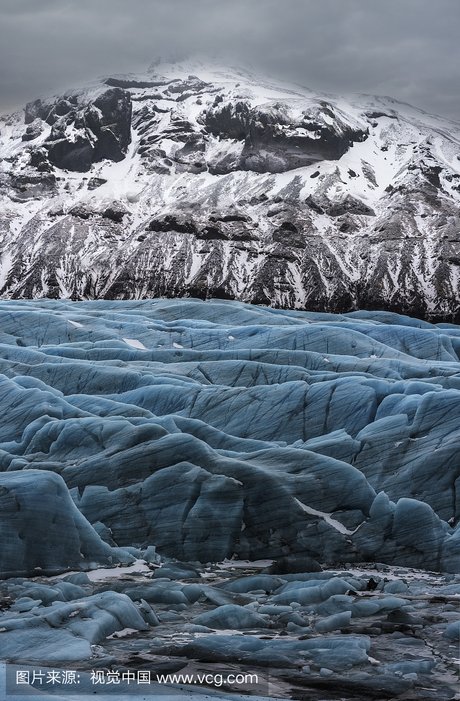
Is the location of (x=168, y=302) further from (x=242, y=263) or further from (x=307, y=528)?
(x=242, y=263)

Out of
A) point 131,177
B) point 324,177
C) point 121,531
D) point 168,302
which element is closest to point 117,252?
point 131,177

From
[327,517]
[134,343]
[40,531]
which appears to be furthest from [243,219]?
[40,531]

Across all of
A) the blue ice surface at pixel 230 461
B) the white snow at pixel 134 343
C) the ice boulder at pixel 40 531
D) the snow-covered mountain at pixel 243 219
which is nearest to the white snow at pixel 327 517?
the blue ice surface at pixel 230 461

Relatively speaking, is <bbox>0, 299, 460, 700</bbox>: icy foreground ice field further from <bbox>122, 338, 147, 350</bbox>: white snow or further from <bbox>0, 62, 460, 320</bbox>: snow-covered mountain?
<bbox>0, 62, 460, 320</bbox>: snow-covered mountain

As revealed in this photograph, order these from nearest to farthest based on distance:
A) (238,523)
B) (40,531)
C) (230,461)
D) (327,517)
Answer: (40,531) < (238,523) < (327,517) < (230,461)

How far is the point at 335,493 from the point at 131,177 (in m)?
180

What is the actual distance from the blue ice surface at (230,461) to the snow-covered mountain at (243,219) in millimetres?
118884

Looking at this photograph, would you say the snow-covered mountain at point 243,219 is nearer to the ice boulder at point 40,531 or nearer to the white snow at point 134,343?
the white snow at point 134,343

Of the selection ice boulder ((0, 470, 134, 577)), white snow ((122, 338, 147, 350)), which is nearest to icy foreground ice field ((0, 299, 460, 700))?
ice boulder ((0, 470, 134, 577))

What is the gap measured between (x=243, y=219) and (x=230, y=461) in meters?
148

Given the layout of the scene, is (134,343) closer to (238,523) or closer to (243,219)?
(238,523)

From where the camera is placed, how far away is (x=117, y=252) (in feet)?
523

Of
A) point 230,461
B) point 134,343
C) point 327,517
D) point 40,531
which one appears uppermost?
point 230,461

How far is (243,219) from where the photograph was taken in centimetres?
16188
